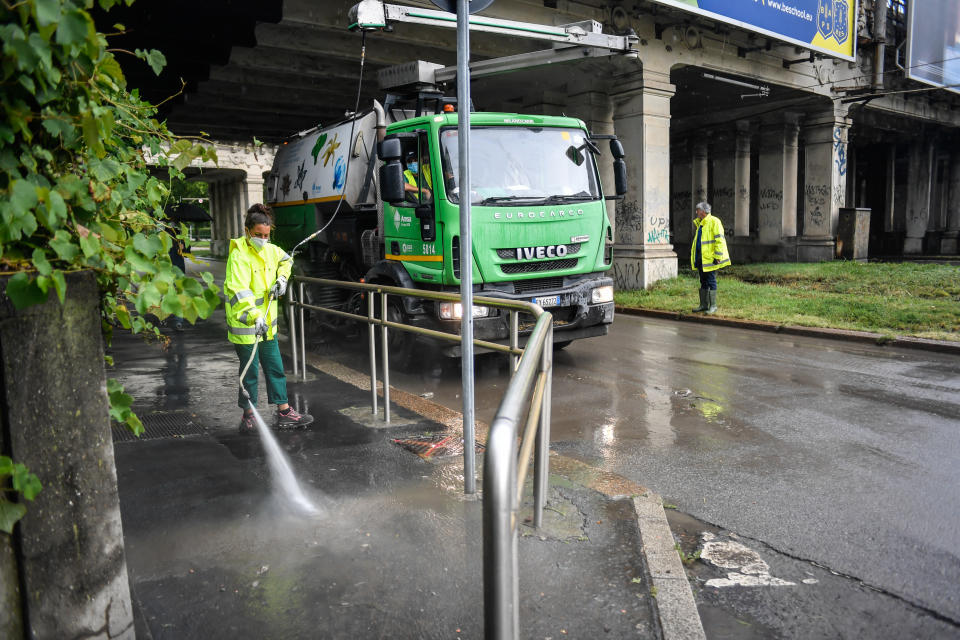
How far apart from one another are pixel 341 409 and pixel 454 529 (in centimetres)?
277

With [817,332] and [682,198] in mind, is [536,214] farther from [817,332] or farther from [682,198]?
[682,198]

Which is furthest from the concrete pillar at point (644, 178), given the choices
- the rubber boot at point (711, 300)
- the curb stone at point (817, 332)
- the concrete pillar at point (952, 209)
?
the concrete pillar at point (952, 209)

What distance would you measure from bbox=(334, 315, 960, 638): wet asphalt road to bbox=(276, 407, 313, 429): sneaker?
1.48m

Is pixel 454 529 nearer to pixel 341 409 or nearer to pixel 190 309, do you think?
pixel 190 309

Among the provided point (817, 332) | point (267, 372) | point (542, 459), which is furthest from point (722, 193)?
point (542, 459)

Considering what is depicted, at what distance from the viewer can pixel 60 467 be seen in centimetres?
228

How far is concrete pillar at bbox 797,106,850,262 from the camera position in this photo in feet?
70.8

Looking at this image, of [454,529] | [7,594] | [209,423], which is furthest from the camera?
[209,423]

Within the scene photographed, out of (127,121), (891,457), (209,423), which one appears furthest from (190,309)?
(891,457)

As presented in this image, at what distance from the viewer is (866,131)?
1190 inches

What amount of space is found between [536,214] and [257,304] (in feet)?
11.1

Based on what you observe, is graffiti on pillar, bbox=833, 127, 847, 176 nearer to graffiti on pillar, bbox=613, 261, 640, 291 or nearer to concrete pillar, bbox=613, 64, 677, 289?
concrete pillar, bbox=613, 64, 677, 289

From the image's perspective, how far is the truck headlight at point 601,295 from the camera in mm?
8164

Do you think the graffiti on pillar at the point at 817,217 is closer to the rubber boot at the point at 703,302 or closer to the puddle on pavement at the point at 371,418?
the rubber boot at the point at 703,302
